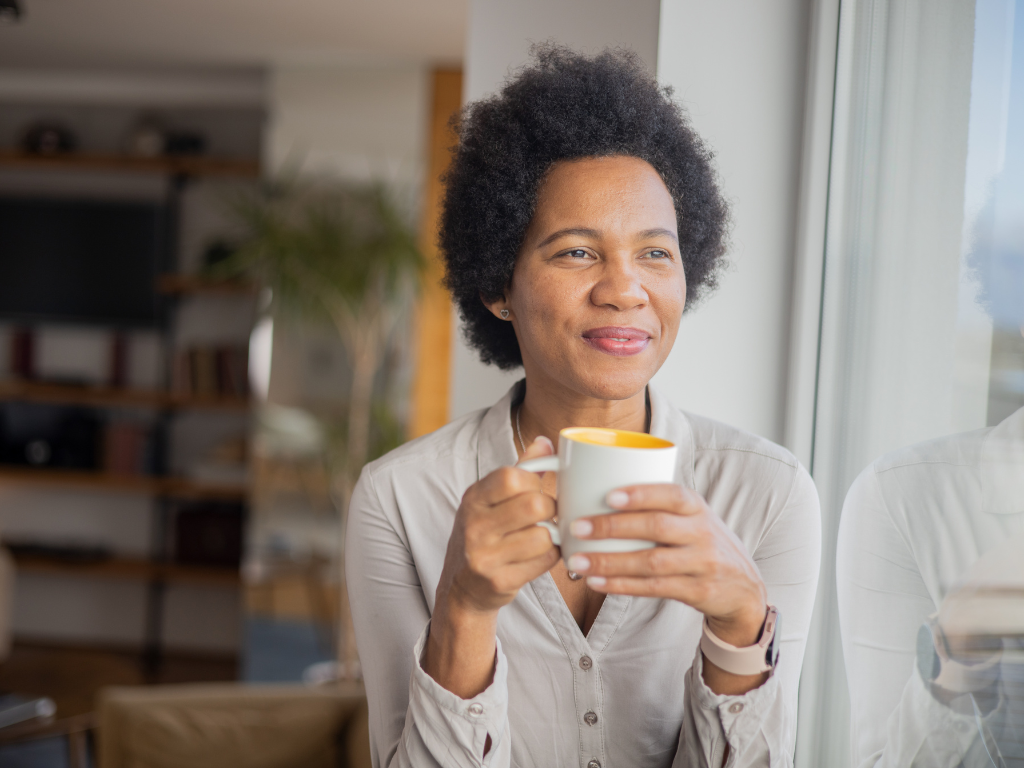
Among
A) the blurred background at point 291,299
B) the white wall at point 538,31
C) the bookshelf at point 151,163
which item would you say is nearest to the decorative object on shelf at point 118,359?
the blurred background at point 291,299

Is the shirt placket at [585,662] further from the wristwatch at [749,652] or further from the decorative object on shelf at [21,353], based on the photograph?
the decorative object on shelf at [21,353]

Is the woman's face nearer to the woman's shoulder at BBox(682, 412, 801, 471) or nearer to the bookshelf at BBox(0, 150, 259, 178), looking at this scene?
the woman's shoulder at BBox(682, 412, 801, 471)

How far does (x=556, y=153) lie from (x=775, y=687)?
679 mm

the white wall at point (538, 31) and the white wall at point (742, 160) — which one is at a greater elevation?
the white wall at point (538, 31)

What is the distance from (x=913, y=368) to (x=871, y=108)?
0.37 meters

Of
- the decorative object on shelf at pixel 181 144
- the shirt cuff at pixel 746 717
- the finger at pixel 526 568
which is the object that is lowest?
the shirt cuff at pixel 746 717

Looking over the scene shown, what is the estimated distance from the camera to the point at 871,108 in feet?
3.54

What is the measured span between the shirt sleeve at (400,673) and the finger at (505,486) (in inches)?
8.9

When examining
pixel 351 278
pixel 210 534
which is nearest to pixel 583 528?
pixel 351 278

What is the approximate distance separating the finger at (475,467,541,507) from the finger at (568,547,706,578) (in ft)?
0.24

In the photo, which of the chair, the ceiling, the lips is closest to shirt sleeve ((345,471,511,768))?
the lips

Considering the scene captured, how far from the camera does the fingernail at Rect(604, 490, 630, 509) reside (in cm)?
66

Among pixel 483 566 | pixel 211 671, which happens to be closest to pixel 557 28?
pixel 483 566

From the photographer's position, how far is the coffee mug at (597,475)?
0.66m
